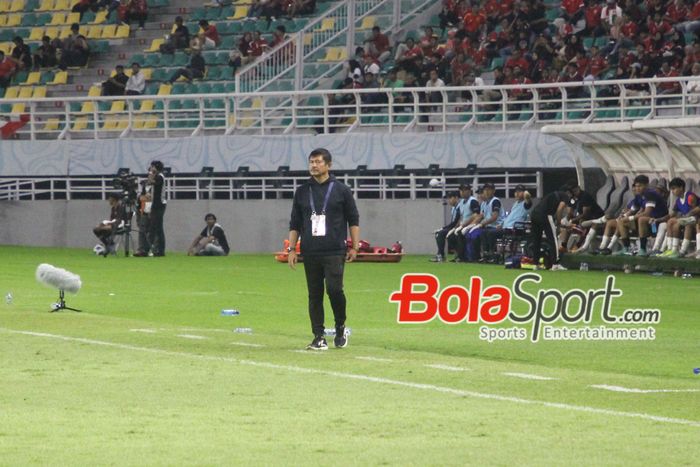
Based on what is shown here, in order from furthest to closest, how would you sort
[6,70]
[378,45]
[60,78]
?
[6,70]
[60,78]
[378,45]

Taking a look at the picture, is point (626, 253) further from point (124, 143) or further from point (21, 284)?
point (124, 143)

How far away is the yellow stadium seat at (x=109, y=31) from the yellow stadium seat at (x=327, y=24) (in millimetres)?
7830

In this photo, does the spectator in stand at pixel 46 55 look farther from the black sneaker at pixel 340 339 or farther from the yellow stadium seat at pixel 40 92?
the black sneaker at pixel 340 339

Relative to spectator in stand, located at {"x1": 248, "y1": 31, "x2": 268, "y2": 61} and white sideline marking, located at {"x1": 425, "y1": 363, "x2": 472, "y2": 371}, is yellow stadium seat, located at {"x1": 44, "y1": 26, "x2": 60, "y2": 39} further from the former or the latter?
white sideline marking, located at {"x1": 425, "y1": 363, "x2": 472, "y2": 371}

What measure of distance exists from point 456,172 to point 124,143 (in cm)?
909

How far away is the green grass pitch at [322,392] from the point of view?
380 inches

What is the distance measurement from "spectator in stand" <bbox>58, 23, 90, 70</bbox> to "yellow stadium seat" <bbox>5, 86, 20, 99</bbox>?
4.85ft

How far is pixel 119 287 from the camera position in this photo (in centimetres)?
2680

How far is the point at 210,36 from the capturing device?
48094 millimetres

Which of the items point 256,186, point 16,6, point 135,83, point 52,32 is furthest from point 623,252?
point 16,6

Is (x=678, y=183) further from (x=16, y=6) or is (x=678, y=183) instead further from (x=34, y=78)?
(x=16, y=6)

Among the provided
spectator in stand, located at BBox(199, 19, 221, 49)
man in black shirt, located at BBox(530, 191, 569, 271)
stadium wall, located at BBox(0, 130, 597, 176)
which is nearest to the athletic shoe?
man in black shirt, located at BBox(530, 191, 569, 271)

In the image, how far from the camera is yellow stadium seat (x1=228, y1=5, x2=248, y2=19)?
49341 mm

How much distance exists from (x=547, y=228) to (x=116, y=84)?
58.4 feet
